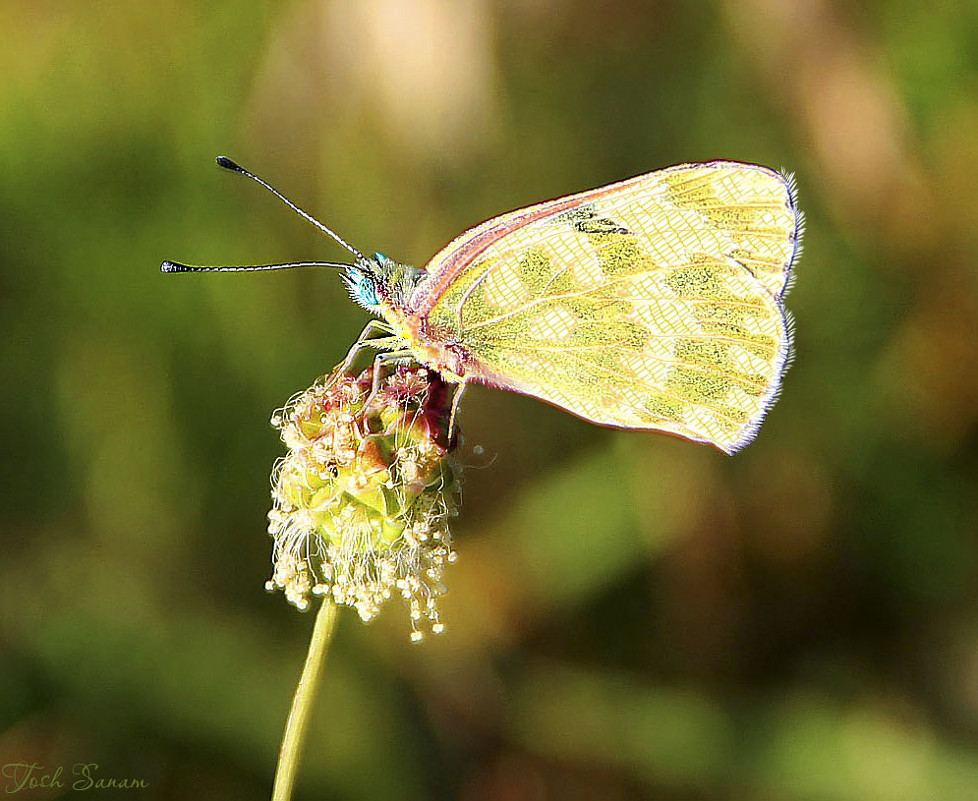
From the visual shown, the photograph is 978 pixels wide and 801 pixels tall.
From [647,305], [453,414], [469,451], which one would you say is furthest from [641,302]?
[469,451]

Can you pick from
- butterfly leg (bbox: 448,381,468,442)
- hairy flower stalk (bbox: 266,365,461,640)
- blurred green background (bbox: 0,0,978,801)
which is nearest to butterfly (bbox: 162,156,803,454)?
butterfly leg (bbox: 448,381,468,442)

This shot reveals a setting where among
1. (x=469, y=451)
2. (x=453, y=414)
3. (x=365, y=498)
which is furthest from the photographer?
(x=469, y=451)

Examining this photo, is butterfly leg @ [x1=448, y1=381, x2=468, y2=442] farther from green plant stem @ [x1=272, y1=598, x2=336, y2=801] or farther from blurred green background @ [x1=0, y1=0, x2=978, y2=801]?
blurred green background @ [x1=0, y1=0, x2=978, y2=801]

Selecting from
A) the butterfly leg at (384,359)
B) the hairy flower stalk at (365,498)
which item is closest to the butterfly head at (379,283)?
the butterfly leg at (384,359)

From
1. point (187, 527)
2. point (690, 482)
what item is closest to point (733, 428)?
point (690, 482)

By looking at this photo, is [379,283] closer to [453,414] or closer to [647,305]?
[453,414]

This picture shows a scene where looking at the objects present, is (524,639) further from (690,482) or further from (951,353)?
(951,353)

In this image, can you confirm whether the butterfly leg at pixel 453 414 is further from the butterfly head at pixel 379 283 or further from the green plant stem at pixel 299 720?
the green plant stem at pixel 299 720
